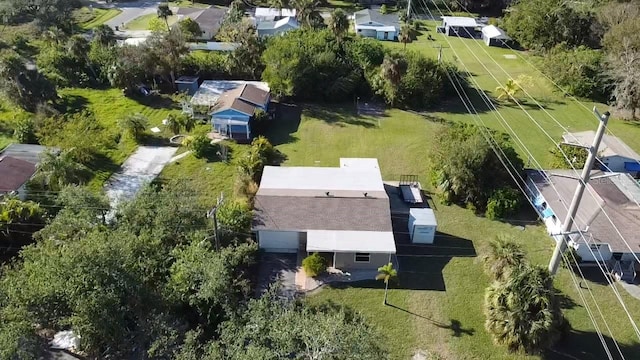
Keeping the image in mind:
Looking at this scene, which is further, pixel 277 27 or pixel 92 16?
pixel 92 16

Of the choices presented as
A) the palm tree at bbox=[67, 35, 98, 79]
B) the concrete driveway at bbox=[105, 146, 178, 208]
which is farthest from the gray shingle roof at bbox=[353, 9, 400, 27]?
the concrete driveway at bbox=[105, 146, 178, 208]

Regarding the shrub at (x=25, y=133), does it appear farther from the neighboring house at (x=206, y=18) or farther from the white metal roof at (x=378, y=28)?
the white metal roof at (x=378, y=28)

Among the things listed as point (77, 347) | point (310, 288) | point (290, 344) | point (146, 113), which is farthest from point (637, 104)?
point (77, 347)

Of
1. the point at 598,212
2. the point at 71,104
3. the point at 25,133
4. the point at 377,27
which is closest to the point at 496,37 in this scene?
the point at 377,27

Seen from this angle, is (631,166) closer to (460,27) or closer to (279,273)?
(279,273)

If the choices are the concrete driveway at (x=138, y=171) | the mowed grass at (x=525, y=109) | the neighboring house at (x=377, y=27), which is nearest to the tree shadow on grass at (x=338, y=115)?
the mowed grass at (x=525, y=109)

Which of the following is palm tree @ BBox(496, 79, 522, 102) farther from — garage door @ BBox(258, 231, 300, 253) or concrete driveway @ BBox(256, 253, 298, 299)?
concrete driveway @ BBox(256, 253, 298, 299)
